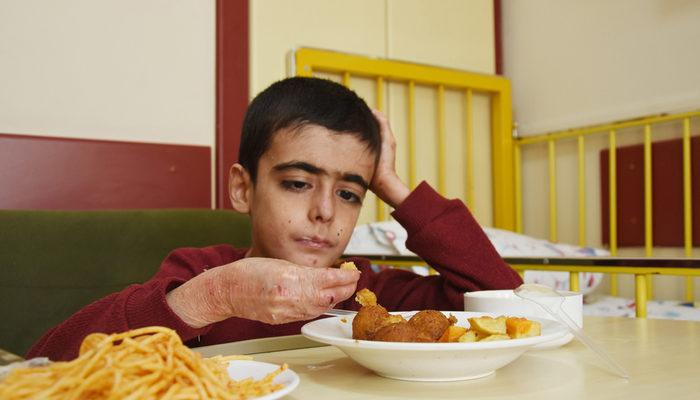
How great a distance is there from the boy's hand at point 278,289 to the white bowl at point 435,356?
0.04m

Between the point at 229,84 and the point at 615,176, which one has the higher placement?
the point at 229,84

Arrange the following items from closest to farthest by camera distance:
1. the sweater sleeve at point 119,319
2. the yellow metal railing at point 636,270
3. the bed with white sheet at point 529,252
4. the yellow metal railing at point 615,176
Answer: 1. the sweater sleeve at point 119,319
2. the yellow metal railing at point 636,270
3. the bed with white sheet at point 529,252
4. the yellow metal railing at point 615,176

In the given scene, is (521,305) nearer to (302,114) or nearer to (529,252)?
(302,114)

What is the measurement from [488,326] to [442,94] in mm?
1885

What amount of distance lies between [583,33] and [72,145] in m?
1.78

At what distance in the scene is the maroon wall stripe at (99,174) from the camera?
5.04 feet

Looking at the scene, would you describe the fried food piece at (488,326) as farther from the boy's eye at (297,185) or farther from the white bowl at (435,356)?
the boy's eye at (297,185)

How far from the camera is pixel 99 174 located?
164 cm

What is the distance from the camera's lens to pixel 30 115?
1.60 meters

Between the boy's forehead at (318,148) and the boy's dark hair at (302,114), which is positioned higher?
the boy's dark hair at (302,114)

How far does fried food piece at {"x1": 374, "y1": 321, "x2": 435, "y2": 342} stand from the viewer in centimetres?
48

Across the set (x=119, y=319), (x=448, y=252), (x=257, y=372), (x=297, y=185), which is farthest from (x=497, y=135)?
(x=257, y=372)

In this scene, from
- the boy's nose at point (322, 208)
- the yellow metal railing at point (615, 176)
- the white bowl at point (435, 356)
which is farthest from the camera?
the yellow metal railing at point (615, 176)

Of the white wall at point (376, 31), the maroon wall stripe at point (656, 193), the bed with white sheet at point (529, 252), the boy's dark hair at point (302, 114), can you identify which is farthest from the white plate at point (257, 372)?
the maroon wall stripe at point (656, 193)
